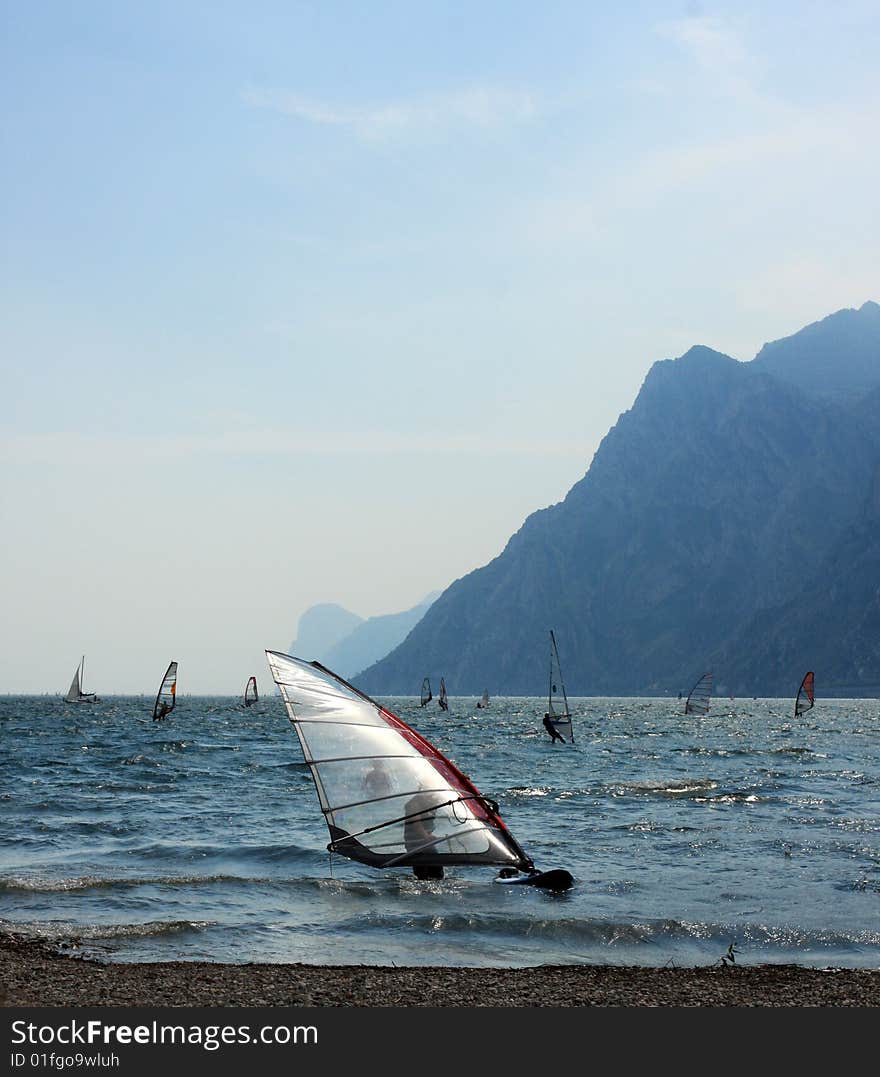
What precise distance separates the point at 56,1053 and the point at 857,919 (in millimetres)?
11427

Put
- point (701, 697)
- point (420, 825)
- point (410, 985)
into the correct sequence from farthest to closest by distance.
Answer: point (701, 697), point (420, 825), point (410, 985)

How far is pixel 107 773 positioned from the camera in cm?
3803

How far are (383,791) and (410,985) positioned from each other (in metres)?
2.70

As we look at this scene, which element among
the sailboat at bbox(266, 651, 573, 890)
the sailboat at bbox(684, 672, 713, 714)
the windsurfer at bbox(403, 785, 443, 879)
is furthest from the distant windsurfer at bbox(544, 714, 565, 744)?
the windsurfer at bbox(403, 785, 443, 879)

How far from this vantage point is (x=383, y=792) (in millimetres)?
13070

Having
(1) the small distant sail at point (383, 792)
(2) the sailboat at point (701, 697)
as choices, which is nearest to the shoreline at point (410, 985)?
(1) the small distant sail at point (383, 792)

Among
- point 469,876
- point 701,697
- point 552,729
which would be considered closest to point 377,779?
point 469,876

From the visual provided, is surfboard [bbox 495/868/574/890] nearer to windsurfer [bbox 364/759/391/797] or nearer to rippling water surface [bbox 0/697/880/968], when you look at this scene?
rippling water surface [bbox 0/697/880/968]

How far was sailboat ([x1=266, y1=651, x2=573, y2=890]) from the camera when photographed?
12.8 metres

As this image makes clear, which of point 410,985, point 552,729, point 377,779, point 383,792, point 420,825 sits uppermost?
point 377,779

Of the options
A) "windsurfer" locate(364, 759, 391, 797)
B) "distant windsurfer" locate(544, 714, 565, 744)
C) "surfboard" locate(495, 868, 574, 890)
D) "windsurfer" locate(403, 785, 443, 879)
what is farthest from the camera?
"distant windsurfer" locate(544, 714, 565, 744)

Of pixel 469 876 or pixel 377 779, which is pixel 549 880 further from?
pixel 377 779

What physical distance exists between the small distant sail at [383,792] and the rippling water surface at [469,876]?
121 centimetres

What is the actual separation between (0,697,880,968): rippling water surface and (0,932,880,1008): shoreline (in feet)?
3.17
